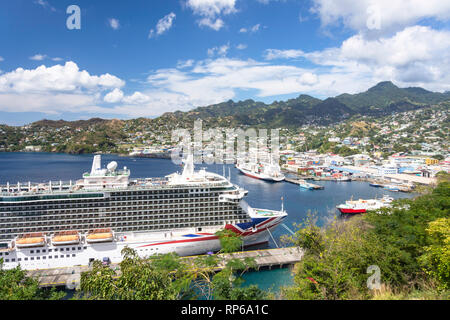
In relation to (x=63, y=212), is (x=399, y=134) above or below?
above

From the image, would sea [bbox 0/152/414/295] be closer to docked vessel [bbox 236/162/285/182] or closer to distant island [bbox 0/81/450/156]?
docked vessel [bbox 236/162/285/182]

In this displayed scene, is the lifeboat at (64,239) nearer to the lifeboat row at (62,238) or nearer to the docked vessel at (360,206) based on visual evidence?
the lifeboat row at (62,238)

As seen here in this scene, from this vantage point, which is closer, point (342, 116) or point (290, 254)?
point (290, 254)

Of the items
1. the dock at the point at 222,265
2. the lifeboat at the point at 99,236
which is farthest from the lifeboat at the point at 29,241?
the lifeboat at the point at 99,236

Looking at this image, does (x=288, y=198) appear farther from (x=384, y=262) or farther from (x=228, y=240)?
(x=384, y=262)

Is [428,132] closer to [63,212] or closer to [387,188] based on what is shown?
[387,188]

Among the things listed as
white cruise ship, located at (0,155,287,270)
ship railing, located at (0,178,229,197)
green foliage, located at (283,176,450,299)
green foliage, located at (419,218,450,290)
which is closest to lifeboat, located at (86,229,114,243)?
white cruise ship, located at (0,155,287,270)

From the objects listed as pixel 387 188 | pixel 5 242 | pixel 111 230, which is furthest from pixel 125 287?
pixel 387 188

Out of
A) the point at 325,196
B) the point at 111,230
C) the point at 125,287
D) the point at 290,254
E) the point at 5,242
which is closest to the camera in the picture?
the point at 125,287

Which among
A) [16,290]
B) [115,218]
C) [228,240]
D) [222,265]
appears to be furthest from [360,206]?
[16,290]
